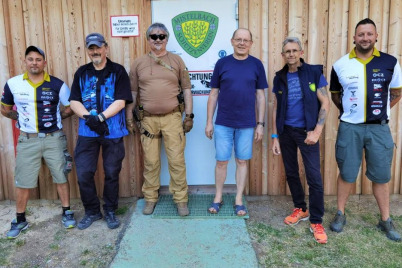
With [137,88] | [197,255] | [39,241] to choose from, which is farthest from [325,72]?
[39,241]

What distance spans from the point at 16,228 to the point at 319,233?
3.20 metres

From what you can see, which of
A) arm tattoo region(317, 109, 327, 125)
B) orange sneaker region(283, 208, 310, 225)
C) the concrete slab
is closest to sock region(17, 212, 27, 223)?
the concrete slab

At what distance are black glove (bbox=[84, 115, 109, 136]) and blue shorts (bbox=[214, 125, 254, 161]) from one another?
120cm

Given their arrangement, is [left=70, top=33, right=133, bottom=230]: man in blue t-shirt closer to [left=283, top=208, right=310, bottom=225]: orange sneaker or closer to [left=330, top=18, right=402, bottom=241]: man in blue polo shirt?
[left=283, top=208, right=310, bottom=225]: orange sneaker

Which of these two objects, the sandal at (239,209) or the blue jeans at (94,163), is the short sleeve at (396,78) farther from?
the blue jeans at (94,163)

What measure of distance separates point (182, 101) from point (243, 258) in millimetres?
1848

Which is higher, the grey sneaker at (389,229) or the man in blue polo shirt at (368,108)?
the man in blue polo shirt at (368,108)

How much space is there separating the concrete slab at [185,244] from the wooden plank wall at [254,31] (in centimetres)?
118

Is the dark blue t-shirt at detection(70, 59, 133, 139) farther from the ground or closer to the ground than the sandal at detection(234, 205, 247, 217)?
farther from the ground

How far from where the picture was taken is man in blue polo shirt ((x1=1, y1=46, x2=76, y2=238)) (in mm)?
3777

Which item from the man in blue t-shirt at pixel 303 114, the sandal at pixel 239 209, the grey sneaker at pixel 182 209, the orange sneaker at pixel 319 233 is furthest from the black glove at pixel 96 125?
the orange sneaker at pixel 319 233

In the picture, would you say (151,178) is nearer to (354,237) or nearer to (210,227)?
(210,227)

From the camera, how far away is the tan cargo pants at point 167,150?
4.01 meters

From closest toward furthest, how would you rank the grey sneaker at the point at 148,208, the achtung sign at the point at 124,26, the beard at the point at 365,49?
the beard at the point at 365,49
the grey sneaker at the point at 148,208
the achtung sign at the point at 124,26
